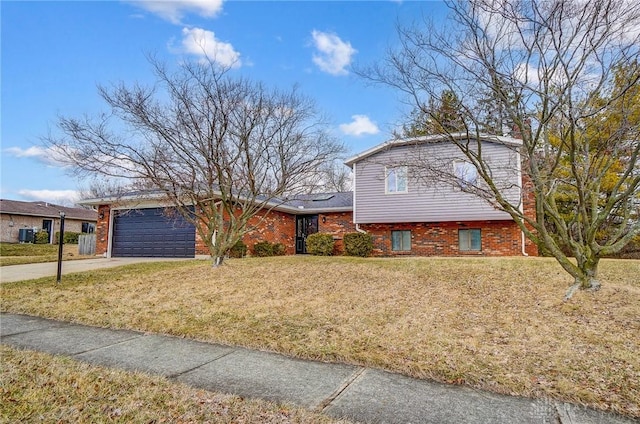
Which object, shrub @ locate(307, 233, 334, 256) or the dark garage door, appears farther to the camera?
shrub @ locate(307, 233, 334, 256)

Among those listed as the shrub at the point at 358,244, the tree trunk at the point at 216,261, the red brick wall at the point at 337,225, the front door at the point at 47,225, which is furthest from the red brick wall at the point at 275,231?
the front door at the point at 47,225

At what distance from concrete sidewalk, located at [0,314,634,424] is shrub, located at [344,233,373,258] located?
11.8 m

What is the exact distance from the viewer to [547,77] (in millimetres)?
5891

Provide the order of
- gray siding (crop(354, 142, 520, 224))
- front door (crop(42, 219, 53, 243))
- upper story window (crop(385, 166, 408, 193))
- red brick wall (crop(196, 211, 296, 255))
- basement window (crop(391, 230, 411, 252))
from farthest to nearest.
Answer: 1. front door (crop(42, 219, 53, 243))
2. basement window (crop(391, 230, 411, 252))
3. red brick wall (crop(196, 211, 296, 255))
4. upper story window (crop(385, 166, 408, 193))
5. gray siding (crop(354, 142, 520, 224))

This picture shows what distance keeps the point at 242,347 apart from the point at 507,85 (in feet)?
18.3

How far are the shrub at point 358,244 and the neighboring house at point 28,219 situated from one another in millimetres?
23365

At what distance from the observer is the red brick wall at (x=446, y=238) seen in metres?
15.2

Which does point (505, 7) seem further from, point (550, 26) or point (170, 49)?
point (170, 49)

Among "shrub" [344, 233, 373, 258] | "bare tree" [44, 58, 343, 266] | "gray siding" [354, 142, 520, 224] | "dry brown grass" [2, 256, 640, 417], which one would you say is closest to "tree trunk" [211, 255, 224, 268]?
"bare tree" [44, 58, 343, 266]

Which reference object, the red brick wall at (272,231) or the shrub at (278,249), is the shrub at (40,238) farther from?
the shrub at (278,249)

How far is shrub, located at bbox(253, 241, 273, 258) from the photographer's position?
1634 cm

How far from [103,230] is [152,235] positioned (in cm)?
307

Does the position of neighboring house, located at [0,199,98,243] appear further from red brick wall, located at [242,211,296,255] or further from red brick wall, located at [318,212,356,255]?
red brick wall, located at [318,212,356,255]

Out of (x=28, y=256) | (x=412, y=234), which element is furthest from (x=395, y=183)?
(x=28, y=256)
